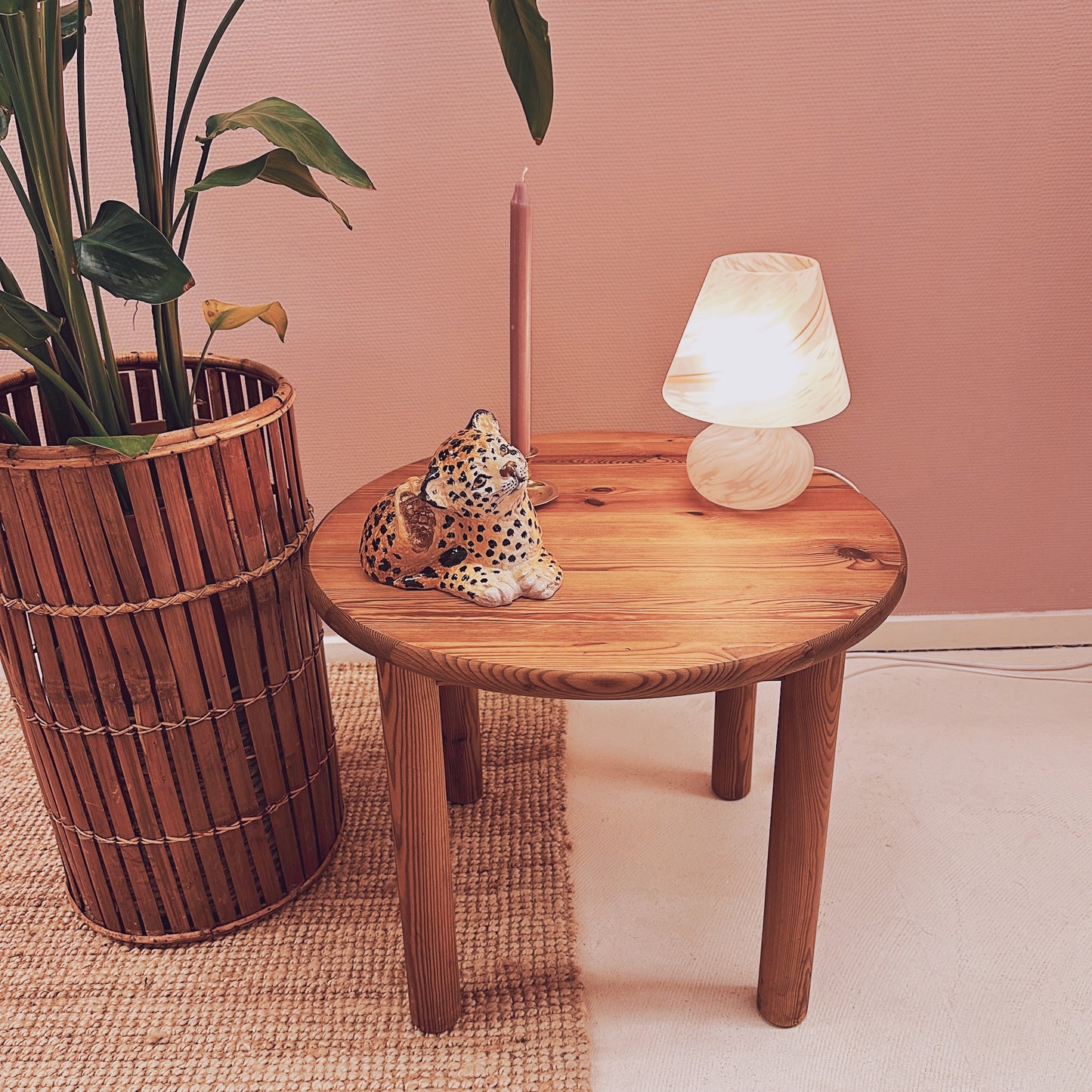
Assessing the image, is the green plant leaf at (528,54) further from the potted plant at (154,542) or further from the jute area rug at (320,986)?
the jute area rug at (320,986)

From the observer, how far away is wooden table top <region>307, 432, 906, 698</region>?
753 millimetres

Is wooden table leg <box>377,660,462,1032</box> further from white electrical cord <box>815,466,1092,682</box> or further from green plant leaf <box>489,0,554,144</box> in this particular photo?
white electrical cord <box>815,466,1092,682</box>

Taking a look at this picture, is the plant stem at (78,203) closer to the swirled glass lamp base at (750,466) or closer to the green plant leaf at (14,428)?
the green plant leaf at (14,428)

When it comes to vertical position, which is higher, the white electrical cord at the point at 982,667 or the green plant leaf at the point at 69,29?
the green plant leaf at the point at 69,29

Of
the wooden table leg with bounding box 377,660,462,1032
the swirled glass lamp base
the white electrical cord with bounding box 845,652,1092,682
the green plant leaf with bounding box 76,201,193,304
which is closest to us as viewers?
the green plant leaf with bounding box 76,201,193,304

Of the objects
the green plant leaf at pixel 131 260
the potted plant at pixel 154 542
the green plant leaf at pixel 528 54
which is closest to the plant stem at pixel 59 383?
the potted plant at pixel 154 542

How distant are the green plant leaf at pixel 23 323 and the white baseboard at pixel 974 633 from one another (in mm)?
837

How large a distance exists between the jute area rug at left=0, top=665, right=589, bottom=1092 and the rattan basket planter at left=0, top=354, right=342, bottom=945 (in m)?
0.05

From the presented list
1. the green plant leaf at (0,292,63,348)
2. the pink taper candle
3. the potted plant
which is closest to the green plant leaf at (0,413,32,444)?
the potted plant

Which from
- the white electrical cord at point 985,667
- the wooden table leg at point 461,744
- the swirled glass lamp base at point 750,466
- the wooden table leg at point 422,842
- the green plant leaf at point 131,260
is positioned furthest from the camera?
the white electrical cord at point 985,667

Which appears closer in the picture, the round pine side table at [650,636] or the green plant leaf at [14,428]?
the round pine side table at [650,636]

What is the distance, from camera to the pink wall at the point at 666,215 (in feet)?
4.08

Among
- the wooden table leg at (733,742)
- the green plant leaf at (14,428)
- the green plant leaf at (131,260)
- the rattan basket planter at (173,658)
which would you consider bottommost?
the wooden table leg at (733,742)

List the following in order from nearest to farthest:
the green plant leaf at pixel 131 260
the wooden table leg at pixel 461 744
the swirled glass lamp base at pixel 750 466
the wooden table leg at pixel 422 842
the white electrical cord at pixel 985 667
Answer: the green plant leaf at pixel 131 260 < the wooden table leg at pixel 422 842 < the swirled glass lamp base at pixel 750 466 < the wooden table leg at pixel 461 744 < the white electrical cord at pixel 985 667
